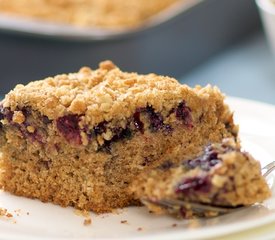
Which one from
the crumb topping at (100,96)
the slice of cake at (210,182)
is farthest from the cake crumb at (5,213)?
the slice of cake at (210,182)

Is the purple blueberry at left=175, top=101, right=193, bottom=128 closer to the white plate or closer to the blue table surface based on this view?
the white plate

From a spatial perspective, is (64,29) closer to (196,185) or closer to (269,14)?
(269,14)

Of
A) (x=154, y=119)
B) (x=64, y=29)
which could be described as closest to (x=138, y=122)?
(x=154, y=119)

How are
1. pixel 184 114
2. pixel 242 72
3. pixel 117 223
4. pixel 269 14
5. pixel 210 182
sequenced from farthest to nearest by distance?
pixel 242 72 → pixel 269 14 → pixel 184 114 → pixel 117 223 → pixel 210 182

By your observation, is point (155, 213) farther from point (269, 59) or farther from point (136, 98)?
point (269, 59)

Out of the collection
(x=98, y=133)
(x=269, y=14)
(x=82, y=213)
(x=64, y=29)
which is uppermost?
(x=64, y=29)

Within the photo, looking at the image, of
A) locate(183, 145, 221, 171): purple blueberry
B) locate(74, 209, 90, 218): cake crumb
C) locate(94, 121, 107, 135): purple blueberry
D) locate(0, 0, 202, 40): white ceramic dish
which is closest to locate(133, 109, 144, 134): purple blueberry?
locate(94, 121, 107, 135): purple blueberry
